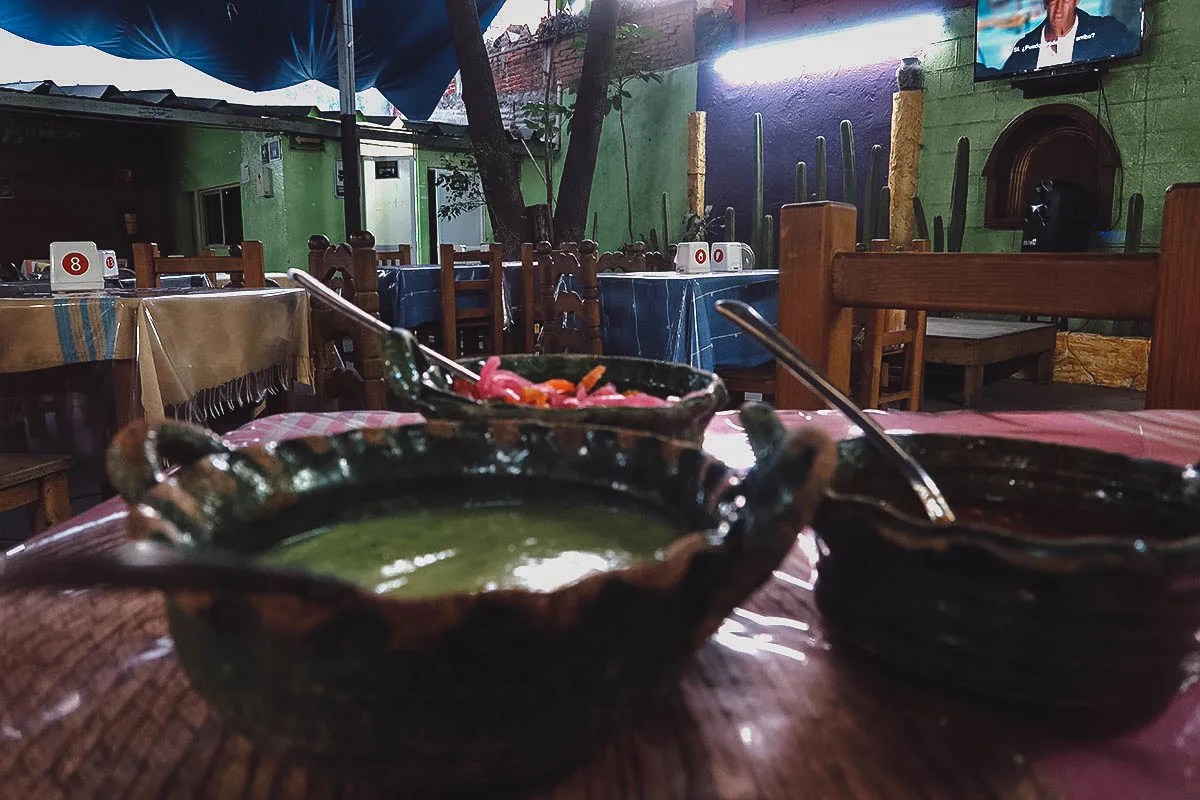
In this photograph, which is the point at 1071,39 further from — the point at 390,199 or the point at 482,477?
the point at 390,199

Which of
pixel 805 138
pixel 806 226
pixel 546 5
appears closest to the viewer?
pixel 806 226

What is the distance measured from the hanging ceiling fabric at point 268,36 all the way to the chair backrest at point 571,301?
399 centimetres

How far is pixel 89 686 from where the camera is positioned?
44cm

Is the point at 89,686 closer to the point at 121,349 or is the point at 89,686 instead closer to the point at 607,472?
the point at 607,472

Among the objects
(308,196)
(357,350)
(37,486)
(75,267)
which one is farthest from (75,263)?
(308,196)

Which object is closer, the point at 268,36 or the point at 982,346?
the point at 982,346

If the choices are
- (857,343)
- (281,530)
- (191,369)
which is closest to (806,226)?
(281,530)

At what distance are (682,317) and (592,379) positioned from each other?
2.62 metres

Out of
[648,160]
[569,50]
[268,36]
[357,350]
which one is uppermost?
[569,50]

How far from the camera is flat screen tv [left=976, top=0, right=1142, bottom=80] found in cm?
573

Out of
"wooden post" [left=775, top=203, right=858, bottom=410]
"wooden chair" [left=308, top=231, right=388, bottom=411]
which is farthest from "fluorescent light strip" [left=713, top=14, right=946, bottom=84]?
"wooden post" [left=775, top=203, right=858, bottom=410]

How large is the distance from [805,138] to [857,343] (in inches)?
177

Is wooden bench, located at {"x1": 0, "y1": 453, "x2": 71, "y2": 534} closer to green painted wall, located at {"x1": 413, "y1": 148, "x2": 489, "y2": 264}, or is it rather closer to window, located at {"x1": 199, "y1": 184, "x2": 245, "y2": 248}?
green painted wall, located at {"x1": 413, "y1": 148, "x2": 489, "y2": 264}

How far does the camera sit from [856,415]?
524 millimetres
